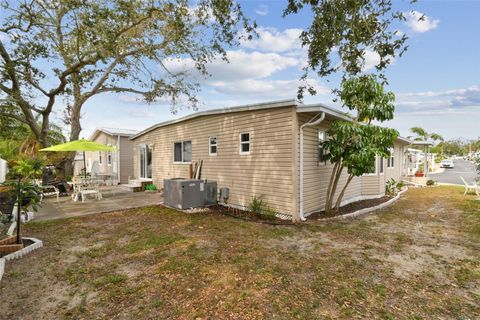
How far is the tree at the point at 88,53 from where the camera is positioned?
7.86 metres

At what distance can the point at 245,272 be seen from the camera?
12.6ft

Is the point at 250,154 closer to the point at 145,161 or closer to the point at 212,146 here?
the point at 212,146

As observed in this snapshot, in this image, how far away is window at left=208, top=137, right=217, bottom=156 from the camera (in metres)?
9.37

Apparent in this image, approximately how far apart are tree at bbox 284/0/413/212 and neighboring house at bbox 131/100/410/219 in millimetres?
804

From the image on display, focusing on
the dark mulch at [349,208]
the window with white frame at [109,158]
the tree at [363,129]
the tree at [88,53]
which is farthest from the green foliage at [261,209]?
the window with white frame at [109,158]

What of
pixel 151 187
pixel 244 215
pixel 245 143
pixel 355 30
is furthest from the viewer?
pixel 151 187

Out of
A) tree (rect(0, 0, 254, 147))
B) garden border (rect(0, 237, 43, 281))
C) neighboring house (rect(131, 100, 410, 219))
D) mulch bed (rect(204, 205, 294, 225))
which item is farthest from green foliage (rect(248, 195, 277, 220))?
garden border (rect(0, 237, 43, 281))

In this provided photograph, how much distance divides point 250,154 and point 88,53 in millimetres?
10120

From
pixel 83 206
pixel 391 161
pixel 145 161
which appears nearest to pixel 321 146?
pixel 391 161

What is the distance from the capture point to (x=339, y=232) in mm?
5957

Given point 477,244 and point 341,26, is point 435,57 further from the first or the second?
point 477,244

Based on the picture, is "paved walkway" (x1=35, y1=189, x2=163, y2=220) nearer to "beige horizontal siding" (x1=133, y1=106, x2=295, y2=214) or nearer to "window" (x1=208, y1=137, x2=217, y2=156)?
"beige horizontal siding" (x1=133, y1=106, x2=295, y2=214)

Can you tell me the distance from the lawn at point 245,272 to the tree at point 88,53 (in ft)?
15.7

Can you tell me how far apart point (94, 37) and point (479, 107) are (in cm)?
2583
